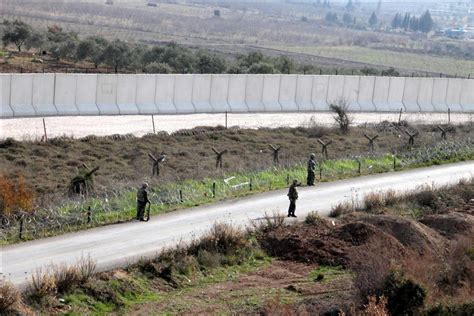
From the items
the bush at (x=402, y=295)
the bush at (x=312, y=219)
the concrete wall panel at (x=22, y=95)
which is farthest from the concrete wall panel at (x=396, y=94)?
the bush at (x=402, y=295)

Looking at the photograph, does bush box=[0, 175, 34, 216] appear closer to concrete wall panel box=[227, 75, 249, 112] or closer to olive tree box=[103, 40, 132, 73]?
concrete wall panel box=[227, 75, 249, 112]

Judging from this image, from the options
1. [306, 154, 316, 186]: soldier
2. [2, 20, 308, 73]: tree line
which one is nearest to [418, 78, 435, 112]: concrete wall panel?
Answer: [2, 20, 308, 73]: tree line

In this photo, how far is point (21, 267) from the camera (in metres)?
20.2

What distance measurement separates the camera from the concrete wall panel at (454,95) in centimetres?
5941

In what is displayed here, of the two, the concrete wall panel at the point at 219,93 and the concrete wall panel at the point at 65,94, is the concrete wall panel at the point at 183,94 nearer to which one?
the concrete wall panel at the point at 219,93

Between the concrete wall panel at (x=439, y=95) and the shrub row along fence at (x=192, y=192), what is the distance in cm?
1665

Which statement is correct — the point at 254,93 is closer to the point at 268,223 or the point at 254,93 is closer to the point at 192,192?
the point at 192,192

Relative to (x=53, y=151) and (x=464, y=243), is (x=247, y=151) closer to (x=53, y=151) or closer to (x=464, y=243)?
(x=53, y=151)

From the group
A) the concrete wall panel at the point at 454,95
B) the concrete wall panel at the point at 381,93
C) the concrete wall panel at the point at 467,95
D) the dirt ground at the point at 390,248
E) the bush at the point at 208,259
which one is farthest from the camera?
the concrete wall panel at the point at 467,95

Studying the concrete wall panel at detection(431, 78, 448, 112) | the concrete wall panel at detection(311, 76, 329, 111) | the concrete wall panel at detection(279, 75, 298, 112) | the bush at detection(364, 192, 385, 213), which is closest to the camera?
the bush at detection(364, 192, 385, 213)

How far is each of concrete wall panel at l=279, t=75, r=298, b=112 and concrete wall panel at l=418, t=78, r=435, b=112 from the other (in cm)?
912

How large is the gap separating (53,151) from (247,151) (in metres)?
7.86

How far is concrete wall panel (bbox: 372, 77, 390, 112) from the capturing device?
55938mm

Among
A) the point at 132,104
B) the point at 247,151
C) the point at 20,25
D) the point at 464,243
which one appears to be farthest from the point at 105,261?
the point at 20,25
